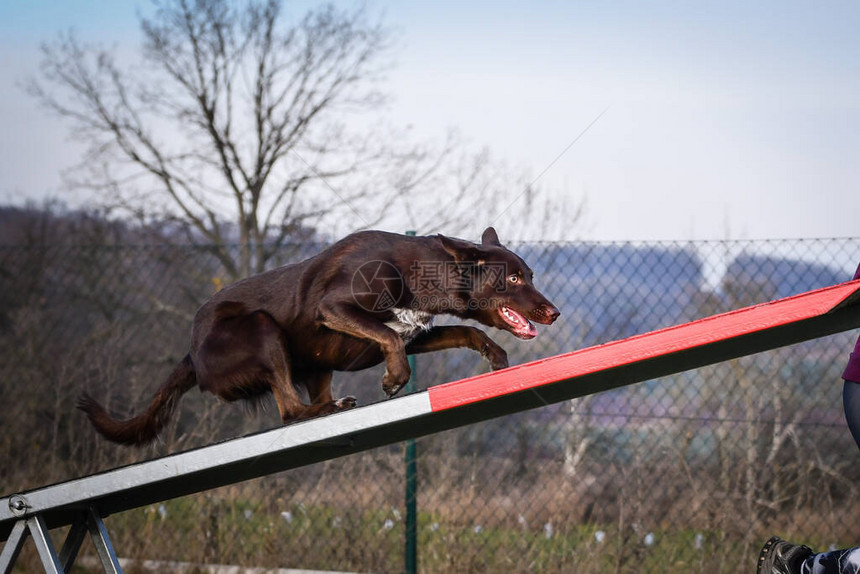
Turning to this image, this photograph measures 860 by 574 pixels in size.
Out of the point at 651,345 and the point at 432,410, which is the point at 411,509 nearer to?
the point at 432,410

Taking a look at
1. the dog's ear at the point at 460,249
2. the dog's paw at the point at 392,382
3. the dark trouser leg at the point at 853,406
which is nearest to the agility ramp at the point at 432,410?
the dog's paw at the point at 392,382

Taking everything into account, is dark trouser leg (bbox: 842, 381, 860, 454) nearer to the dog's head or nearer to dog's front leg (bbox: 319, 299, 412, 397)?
the dog's head

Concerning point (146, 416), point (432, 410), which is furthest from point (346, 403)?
point (146, 416)

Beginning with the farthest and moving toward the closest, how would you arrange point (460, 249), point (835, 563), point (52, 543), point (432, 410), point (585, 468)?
point (585, 468)
point (460, 249)
point (52, 543)
point (835, 563)
point (432, 410)

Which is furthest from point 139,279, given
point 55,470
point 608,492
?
point 608,492

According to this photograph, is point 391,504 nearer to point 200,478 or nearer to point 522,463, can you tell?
point 522,463

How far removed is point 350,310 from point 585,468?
299 centimetres

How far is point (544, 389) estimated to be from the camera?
235 cm

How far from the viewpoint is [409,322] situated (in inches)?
111

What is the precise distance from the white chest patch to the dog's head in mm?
145

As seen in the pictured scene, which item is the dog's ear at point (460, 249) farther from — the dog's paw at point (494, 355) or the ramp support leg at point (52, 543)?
the ramp support leg at point (52, 543)

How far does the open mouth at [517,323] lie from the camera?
2.76 m

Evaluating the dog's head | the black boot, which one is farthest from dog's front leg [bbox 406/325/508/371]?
the black boot
